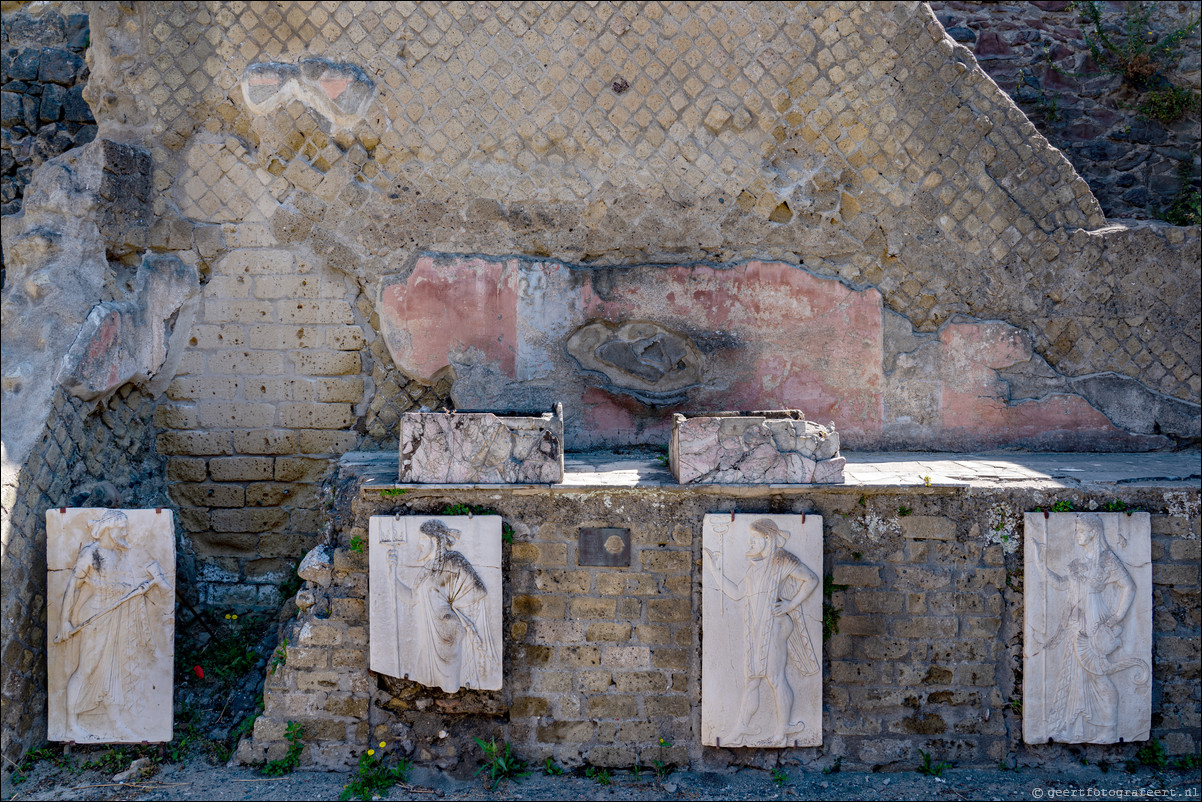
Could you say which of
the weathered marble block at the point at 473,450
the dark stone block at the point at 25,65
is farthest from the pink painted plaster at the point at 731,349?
the dark stone block at the point at 25,65

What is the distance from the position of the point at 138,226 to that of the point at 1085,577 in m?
5.68

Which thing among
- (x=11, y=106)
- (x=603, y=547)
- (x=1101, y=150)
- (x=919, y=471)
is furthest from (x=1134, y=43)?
(x=11, y=106)

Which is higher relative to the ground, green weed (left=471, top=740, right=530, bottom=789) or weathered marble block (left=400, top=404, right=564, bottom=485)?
weathered marble block (left=400, top=404, right=564, bottom=485)

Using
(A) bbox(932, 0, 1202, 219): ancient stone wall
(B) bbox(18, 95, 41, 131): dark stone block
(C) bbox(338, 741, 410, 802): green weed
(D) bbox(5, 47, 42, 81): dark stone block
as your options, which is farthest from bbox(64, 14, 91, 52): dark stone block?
(A) bbox(932, 0, 1202, 219): ancient stone wall

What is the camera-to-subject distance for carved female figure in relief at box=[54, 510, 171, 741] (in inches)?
155

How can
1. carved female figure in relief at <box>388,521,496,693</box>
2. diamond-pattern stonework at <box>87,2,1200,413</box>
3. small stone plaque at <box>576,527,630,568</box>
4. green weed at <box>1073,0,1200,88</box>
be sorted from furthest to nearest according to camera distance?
green weed at <box>1073,0,1200,88</box>
diamond-pattern stonework at <box>87,2,1200,413</box>
small stone plaque at <box>576,527,630,568</box>
carved female figure in relief at <box>388,521,496,693</box>

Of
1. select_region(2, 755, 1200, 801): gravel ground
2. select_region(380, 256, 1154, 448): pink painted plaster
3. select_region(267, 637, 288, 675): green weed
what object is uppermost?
select_region(380, 256, 1154, 448): pink painted plaster

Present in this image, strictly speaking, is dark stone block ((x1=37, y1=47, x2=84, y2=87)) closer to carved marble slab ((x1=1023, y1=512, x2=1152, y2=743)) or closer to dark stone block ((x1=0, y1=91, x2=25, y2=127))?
dark stone block ((x1=0, y1=91, x2=25, y2=127))

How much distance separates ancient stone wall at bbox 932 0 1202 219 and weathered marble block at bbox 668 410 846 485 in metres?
3.92

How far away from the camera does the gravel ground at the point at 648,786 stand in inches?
148

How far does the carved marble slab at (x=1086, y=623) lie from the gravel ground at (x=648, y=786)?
0.80ft

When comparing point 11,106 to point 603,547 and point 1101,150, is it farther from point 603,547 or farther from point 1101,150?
point 1101,150

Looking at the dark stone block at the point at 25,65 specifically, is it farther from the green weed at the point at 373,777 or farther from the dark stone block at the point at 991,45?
the dark stone block at the point at 991,45

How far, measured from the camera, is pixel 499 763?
388cm
